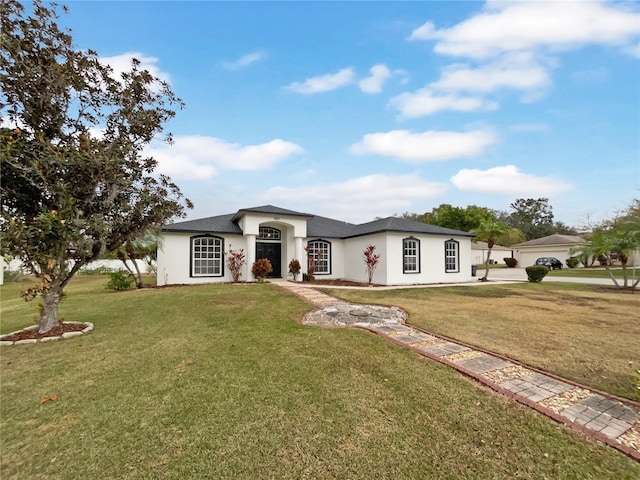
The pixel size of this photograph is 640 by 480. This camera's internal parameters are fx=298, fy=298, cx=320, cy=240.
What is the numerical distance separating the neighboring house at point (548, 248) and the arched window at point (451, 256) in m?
21.2

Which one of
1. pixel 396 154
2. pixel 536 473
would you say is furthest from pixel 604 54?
pixel 536 473

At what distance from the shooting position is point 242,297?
1029cm

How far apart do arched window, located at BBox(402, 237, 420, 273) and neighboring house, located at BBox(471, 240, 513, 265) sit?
28853 millimetres

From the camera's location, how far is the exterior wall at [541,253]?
32.7m

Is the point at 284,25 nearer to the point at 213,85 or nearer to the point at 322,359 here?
the point at 213,85

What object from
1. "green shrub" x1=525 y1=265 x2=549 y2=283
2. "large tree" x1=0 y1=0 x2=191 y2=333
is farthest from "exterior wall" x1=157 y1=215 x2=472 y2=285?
"large tree" x1=0 y1=0 x2=191 y2=333

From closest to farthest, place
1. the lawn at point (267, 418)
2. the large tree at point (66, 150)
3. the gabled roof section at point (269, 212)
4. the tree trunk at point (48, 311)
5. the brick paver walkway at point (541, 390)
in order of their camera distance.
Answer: the lawn at point (267, 418) < the brick paver walkway at point (541, 390) < the large tree at point (66, 150) < the tree trunk at point (48, 311) < the gabled roof section at point (269, 212)

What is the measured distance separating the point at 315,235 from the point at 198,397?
14.5m

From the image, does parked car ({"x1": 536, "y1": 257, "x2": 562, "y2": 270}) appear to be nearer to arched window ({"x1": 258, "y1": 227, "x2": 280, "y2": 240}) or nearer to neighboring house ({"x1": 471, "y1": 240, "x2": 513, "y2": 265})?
neighboring house ({"x1": 471, "y1": 240, "x2": 513, "y2": 265})

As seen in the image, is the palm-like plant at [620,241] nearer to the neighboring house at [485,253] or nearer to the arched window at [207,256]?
the arched window at [207,256]

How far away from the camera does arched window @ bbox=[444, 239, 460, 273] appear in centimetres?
1792

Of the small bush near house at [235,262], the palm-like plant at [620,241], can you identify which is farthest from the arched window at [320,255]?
the palm-like plant at [620,241]

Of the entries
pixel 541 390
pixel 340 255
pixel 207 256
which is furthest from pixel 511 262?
pixel 541 390

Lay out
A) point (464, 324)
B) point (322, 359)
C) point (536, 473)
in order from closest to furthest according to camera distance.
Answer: point (536, 473) → point (322, 359) → point (464, 324)
